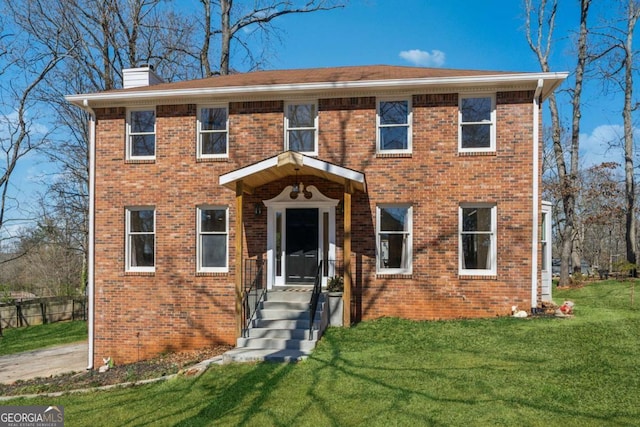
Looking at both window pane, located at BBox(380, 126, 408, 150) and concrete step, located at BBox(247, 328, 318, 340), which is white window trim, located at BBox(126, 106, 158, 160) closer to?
concrete step, located at BBox(247, 328, 318, 340)

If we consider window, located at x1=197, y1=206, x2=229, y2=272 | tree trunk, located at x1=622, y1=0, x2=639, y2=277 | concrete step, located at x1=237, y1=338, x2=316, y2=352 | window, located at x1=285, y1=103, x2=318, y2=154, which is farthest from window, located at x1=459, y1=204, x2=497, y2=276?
tree trunk, located at x1=622, y1=0, x2=639, y2=277

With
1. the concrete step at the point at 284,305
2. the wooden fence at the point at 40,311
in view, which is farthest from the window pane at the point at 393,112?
the wooden fence at the point at 40,311

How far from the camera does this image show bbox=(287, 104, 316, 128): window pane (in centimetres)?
1049

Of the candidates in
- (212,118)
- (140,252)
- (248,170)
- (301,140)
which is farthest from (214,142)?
(140,252)

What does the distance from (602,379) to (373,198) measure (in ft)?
18.7

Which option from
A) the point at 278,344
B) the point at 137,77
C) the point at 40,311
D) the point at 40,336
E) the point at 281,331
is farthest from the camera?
the point at 40,311

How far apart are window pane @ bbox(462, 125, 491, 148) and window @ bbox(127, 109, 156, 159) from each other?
25.0 ft

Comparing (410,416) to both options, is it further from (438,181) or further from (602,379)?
(438,181)

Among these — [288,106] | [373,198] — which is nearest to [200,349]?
[373,198]

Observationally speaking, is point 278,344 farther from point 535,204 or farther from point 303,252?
point 535,204

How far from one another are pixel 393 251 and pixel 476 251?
1.89 meters

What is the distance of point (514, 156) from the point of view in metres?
9.76

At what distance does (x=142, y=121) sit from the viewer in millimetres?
10969
